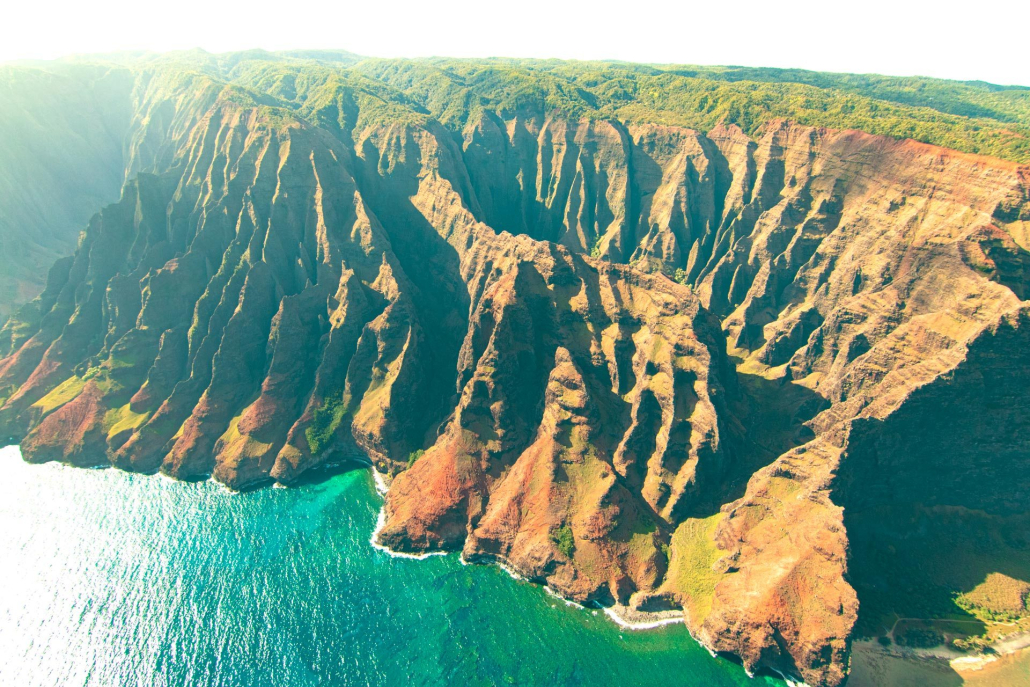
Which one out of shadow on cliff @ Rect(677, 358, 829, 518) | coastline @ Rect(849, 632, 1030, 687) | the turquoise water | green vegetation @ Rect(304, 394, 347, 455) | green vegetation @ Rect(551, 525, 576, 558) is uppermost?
shadow on cliff @ Rect(677, 358, 829, 518)

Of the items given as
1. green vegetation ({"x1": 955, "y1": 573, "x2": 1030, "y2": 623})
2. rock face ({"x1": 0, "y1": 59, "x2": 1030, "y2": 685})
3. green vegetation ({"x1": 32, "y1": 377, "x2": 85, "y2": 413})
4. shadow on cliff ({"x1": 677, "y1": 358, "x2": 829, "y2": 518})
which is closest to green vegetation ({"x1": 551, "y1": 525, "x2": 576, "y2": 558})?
Answer: rock face ({"x1": 0, "y1": 59, "x2": 1030, "y2": 685})

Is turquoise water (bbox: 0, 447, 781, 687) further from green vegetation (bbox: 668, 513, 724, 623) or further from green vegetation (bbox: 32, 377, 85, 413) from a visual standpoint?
green vegetation (bbox: 32, 377, 85, 413)

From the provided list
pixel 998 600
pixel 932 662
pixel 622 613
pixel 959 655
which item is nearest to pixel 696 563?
pixel 622 613

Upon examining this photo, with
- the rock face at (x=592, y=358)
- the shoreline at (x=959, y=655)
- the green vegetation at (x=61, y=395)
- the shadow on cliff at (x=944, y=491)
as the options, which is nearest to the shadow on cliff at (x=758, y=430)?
the rock face at (x=592, y=358)

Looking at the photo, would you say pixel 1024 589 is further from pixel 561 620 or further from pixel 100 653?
pixel 100 653

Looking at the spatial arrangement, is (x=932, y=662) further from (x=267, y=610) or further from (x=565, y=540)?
(x=267, y=610)

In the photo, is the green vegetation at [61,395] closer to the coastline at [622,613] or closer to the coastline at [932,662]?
the coastline at [622,613]
